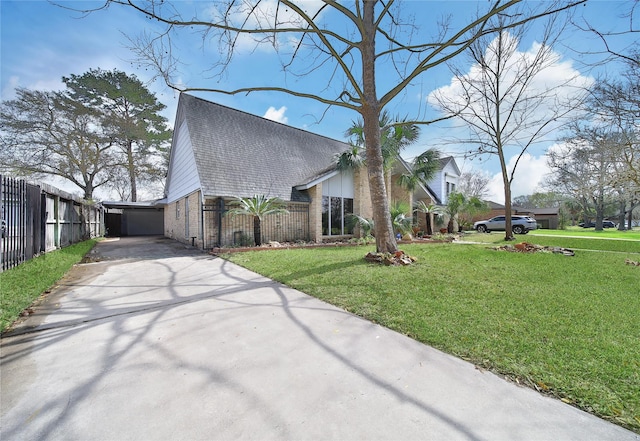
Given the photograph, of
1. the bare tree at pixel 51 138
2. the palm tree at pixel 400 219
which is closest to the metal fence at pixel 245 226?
the palm tree at pixel 400 219

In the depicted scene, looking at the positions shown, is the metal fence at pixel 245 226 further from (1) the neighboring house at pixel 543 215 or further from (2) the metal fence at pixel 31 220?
(1) the neighboring house at pixel 543 215

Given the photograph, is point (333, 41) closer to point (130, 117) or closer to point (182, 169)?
point (182, 169)

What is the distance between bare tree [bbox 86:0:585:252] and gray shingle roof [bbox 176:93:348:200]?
3.84 metres

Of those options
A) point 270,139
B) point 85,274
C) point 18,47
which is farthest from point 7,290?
point 270,139

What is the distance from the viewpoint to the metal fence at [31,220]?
17.6 feet

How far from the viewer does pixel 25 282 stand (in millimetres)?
4648

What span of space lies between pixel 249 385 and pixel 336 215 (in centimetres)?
1171

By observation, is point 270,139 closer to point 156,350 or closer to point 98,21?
point 98,21

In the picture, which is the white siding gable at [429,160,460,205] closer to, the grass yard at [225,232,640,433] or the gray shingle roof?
the gray shingle roof

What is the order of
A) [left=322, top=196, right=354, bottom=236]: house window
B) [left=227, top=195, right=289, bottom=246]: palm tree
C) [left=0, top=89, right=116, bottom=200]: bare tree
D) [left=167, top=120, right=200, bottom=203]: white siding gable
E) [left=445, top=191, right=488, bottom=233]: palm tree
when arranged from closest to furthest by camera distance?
[left=227, top=195, right=289, bottom=246]: palm tree, [left=167, top=120, right=200, bottom=203]: white siding gable, [left=322, top=196, right=354, bottom=236]: house window, [left=445, top=191, right=488, bottom=233]: palm tree, [left=0, top=89, right=116, bottom=200]: bare tree

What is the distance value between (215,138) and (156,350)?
1127 centimetres

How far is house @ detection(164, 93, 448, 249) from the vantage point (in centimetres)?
1071

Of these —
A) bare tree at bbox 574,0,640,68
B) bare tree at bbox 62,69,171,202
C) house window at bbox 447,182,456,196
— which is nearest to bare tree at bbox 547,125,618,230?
bare tree at bbox 574,0,640,68

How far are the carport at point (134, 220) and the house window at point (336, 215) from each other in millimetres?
14507
